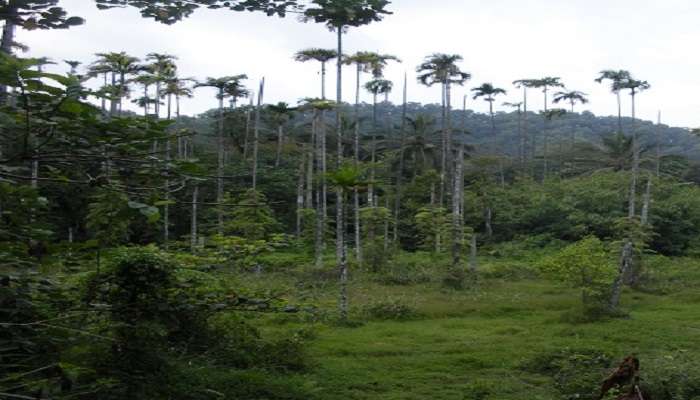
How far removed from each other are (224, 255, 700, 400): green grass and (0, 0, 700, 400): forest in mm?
51

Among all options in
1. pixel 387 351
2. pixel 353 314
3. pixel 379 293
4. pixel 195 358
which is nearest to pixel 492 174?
pixel 379 293

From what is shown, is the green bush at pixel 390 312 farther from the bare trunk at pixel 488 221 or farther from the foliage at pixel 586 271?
the bare trunk at pixel 488 221

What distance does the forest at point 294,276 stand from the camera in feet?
7.16

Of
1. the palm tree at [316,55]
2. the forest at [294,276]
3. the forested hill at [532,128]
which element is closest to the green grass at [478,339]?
the forest at [294,276]

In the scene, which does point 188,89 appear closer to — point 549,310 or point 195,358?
point 549,310

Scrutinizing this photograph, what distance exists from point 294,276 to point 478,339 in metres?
9.25

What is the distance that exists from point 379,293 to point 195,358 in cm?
900

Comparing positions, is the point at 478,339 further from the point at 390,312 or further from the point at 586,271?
the point at 586,271

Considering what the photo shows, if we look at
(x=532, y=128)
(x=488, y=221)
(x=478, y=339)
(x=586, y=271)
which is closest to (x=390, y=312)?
(x=478, y=339)

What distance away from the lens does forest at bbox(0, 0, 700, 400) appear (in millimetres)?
2184

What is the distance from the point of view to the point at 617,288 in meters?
11.8

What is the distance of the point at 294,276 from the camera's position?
1791 centimetres

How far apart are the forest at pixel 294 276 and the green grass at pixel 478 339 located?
0.17 ft

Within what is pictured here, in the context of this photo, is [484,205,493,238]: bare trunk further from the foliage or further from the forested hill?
the forested hill
